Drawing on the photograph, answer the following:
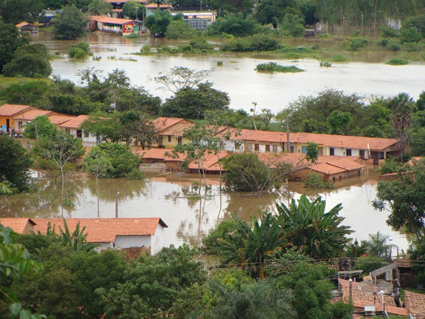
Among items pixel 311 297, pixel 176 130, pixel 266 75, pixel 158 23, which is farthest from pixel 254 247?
pixel 158 23

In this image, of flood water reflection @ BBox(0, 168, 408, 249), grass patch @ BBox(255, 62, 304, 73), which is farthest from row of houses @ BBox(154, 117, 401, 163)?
grass patch @ BBox(255, 62, 304, 73)

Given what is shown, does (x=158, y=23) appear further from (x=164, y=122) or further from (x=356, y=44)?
(x=164, y=122)

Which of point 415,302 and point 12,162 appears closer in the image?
point 415,302

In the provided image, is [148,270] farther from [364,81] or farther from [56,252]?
[364,81]

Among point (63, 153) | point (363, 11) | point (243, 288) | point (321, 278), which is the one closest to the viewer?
point (243, 288)

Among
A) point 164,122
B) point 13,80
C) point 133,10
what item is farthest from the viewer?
point 133,10

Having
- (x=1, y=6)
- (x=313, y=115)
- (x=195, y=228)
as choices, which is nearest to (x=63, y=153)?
(x=195, y=228)
